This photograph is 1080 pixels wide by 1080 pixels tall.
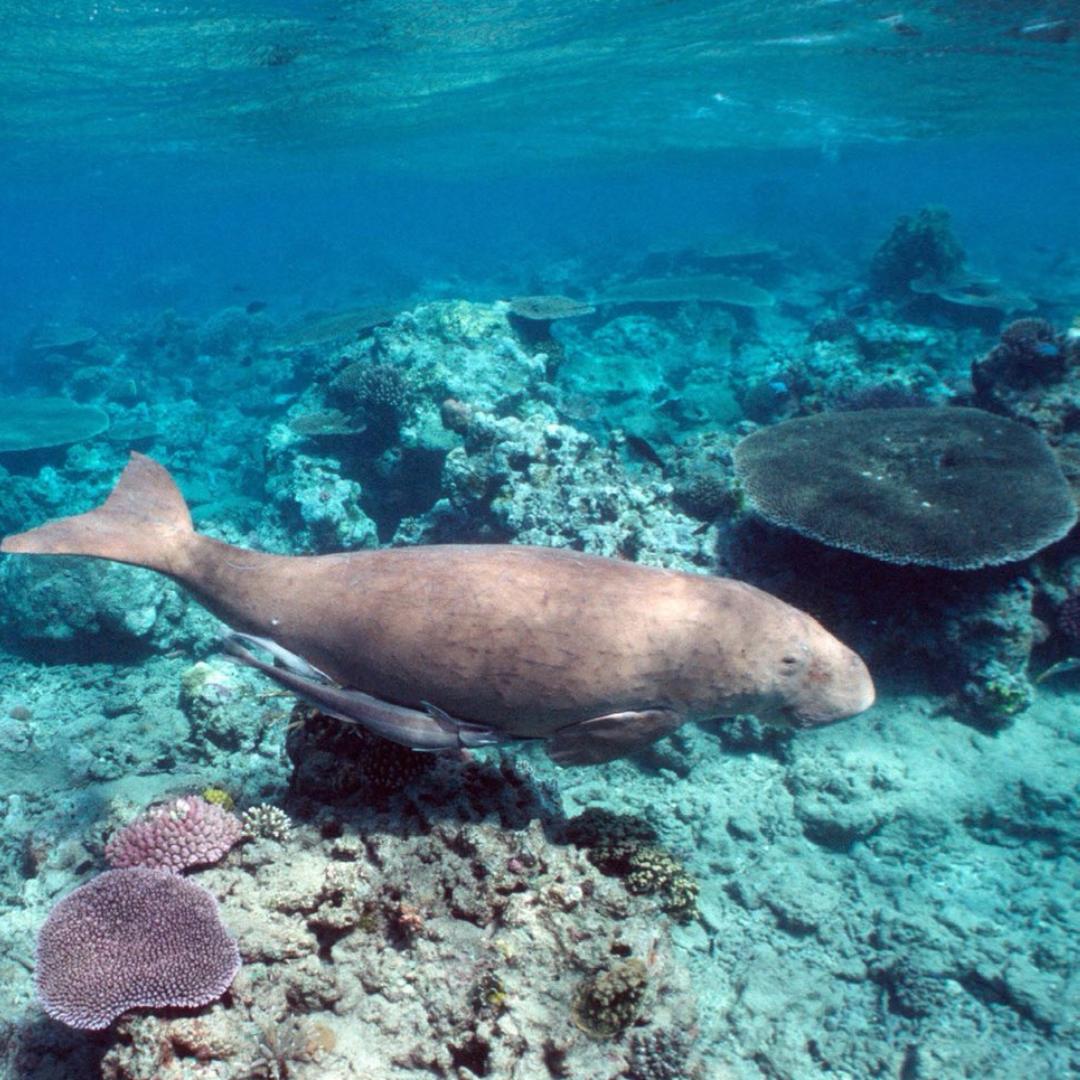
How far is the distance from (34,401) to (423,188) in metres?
82.3

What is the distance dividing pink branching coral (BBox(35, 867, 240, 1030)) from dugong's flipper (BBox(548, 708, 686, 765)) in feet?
5.81

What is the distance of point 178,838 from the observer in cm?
352

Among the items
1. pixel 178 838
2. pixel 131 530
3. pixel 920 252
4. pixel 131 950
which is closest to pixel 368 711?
pixel 178 838

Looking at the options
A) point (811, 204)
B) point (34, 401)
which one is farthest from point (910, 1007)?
point (811, 204)

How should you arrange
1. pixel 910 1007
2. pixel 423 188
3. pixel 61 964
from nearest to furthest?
pixel 61 964 → pixel 910 1007 → pixel 423 188

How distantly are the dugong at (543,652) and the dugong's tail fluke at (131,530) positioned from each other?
1.24 metres

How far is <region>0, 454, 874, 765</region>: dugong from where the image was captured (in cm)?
345

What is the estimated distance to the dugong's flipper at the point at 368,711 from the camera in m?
3.40

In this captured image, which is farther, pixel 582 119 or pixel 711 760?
pixel 582 119

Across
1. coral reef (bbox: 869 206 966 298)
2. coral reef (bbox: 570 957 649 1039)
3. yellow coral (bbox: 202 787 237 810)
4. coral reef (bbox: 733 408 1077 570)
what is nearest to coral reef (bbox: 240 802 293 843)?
yellow coral (bbox: 202 787 237 810)

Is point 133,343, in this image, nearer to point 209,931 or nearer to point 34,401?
point 34,401

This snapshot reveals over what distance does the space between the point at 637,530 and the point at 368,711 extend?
4.35 m

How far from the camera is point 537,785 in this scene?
426 centimetres

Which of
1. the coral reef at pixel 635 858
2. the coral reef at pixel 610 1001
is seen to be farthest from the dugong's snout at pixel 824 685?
the coral reef at pixel 610 1001
